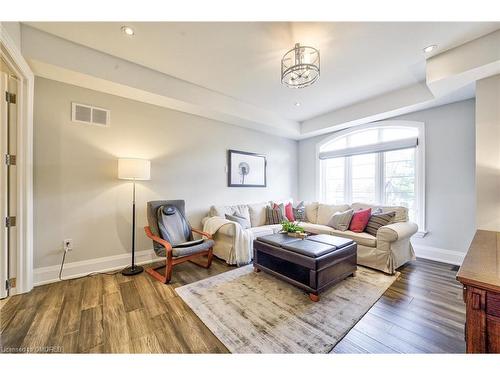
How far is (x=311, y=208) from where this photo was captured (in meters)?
4.40

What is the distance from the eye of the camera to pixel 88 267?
2.64m

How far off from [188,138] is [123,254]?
2071 mm

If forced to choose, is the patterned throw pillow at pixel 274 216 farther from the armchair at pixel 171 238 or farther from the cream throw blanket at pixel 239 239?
the armchair at pixel 171 238

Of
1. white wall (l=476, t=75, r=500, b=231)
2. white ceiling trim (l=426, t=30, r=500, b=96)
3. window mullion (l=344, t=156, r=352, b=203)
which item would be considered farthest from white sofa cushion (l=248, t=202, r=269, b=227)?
white ceiling trim (l=426, t=30, r=500, b=96)

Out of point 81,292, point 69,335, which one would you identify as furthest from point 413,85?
point 81,292

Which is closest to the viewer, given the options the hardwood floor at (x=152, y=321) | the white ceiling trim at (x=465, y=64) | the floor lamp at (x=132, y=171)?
the hardwood floor at (x=152, y=321)

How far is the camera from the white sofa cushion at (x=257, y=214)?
3971 mm

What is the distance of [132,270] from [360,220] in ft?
11.3

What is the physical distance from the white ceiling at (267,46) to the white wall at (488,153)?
0.69 metres

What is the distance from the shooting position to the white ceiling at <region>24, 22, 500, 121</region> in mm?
1967

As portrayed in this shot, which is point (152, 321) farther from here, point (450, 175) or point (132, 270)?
point (450, 175)

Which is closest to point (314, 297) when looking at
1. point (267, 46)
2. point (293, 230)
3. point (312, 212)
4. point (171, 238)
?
point (293, 230)

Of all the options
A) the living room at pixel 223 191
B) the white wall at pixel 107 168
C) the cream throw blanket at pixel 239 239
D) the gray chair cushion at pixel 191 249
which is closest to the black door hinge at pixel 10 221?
the living room at pixel 223 191
